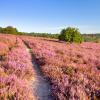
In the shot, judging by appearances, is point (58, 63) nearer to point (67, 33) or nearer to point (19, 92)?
point (19, 92)

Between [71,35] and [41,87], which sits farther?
[71,35]

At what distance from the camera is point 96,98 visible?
23.9 ft

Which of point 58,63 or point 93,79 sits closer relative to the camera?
point 93,79

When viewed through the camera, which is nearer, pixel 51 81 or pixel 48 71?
pixel 51 81

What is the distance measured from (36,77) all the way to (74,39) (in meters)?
43.9

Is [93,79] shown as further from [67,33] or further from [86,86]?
[67,33]

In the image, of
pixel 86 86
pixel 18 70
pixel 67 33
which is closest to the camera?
pixel 86 86

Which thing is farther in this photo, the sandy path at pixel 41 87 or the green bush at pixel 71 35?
the green bush at pixel 71 35

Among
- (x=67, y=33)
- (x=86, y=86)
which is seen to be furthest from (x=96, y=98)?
(x=67, y=33)

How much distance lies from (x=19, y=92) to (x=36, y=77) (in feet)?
10.8

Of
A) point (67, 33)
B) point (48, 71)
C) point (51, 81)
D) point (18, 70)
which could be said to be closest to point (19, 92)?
point (51, 81)

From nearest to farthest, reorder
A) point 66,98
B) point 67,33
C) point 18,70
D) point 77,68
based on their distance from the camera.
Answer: point 66,98
point 18,70
point 77,68
point 67,33

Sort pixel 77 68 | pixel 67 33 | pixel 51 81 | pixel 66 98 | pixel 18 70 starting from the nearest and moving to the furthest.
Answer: pixel 66 98 < pixel 51 81 < pixel 18 70 < pixel 77 68 < pixel 67 33

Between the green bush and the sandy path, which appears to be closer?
the sandy path
